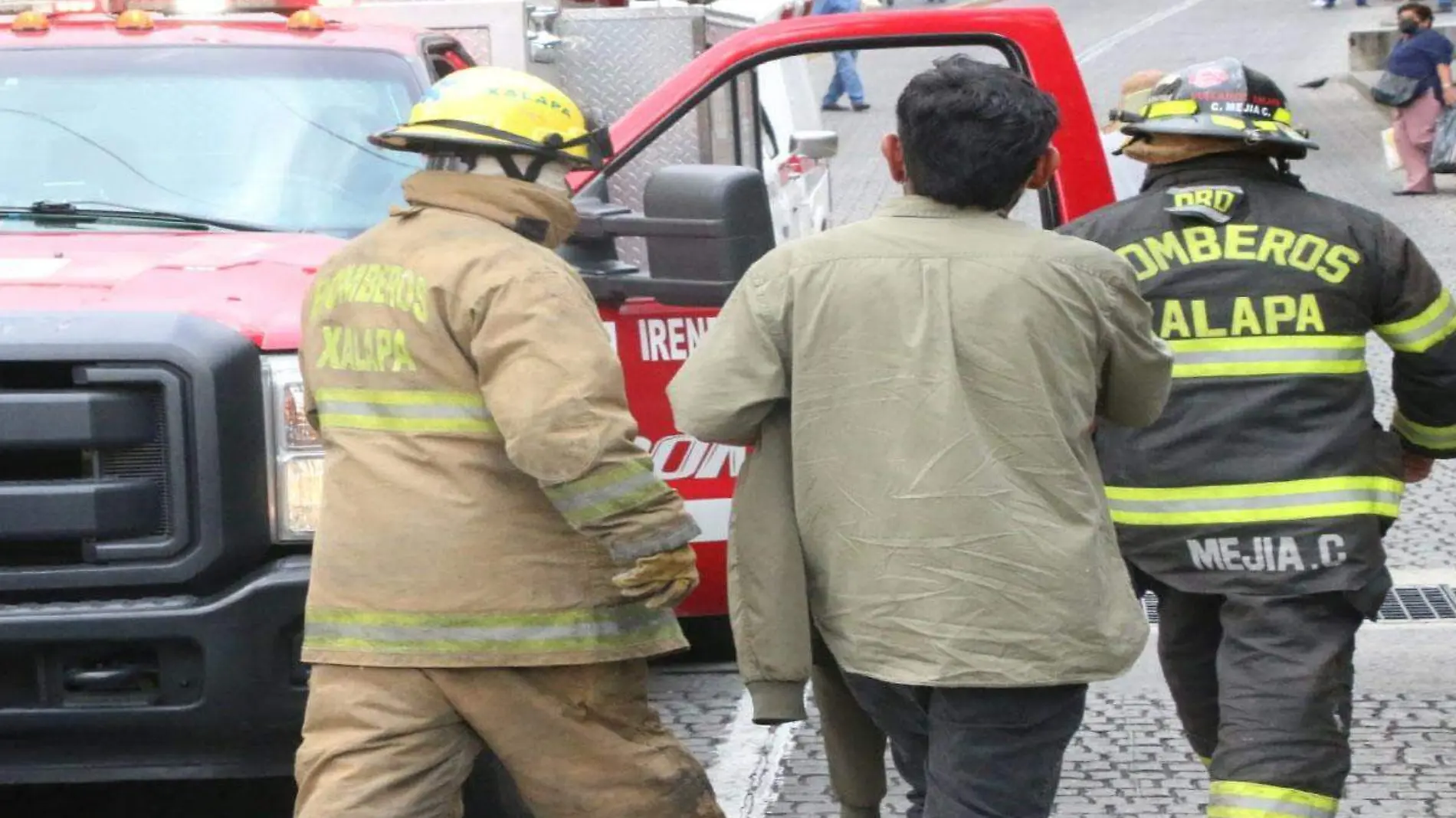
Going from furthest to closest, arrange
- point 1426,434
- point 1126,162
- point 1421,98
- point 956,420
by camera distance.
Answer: point 1421,98 < point 1126,162 < point 1426,434 < point 956,420

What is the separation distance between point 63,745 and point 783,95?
5.86 m

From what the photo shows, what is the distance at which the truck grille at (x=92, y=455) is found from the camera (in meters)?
4.12

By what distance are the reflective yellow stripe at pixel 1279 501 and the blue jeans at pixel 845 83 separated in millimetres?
18542

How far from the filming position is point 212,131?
17.8 feet

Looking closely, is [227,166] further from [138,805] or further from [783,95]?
[783,95]

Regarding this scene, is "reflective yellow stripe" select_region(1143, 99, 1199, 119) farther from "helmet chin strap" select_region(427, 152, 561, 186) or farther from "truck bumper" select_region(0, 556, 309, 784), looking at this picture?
"truck bumper" select_region(0, 556, 309, 784)

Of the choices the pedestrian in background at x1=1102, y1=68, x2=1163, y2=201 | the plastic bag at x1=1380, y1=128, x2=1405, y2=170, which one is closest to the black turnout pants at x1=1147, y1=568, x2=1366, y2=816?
the pedestrian in background at x1=1102, y1=68, x2=1163, y2=201

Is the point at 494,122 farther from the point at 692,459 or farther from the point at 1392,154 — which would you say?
the point at 1392,154

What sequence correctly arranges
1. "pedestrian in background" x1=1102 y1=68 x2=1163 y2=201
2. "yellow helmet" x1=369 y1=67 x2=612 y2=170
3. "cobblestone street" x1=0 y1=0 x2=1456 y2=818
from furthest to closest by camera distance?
"pedestrian in background" x1=1102 y1=68 x2=1163 y2=201 → "cobblestone street" x1=0 y1=0 x2=1456 y2=818 → "yellow helmet" x1=369 y1=67 x2=612 y2=170

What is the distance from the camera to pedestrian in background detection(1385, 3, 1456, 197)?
17.5 metres

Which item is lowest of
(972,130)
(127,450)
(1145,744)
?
(1145,744)

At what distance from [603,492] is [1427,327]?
4.82ft

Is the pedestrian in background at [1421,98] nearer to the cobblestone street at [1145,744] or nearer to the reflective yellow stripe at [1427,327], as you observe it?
the cobblestone street at [1145,744]

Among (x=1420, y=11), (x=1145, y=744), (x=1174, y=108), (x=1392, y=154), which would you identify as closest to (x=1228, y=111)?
(x=1174, y=108)
